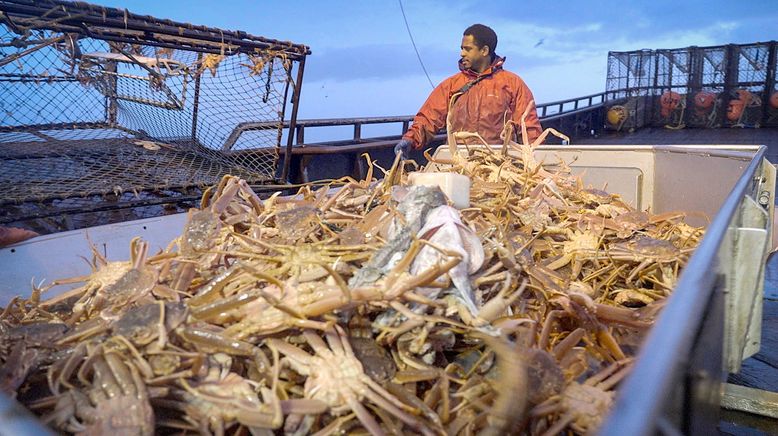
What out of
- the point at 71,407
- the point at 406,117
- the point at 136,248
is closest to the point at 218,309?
the point at 71,407

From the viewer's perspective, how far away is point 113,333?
3.73 ft

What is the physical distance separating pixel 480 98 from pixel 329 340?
2.89 metres

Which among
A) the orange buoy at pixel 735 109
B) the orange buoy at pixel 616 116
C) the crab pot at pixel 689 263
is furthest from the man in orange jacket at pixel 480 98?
the orange buoy at pixel 735 109

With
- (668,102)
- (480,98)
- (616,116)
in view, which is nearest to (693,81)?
(668,102)

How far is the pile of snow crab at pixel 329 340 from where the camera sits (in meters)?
1.05

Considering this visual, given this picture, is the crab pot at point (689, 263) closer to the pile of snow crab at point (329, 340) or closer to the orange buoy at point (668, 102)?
the pile of snow crab at point (329, 340)

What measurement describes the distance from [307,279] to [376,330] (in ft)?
0.65

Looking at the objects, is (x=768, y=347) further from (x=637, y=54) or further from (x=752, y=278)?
(x=637, y=54)

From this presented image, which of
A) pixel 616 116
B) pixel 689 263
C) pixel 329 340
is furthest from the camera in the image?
pixel 616 116

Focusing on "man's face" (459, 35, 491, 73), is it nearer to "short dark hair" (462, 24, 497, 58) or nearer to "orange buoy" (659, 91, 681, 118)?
"short dark hair" (462, 24, 497, 58)

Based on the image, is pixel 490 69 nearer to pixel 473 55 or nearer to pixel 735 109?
pixel 473 55

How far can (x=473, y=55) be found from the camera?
3.73m

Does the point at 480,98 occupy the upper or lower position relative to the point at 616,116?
lower

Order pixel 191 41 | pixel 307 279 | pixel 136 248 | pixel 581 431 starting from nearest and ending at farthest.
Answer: pixel 581 431 < pixel 307 279 < pixel 136 248 < pixel 191 41
